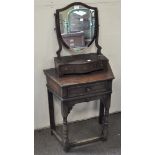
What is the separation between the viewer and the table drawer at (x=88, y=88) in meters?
2.46

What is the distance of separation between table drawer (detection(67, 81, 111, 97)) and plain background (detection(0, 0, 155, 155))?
1634mm

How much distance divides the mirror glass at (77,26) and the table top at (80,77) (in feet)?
1.06

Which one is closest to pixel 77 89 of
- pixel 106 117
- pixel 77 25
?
pixel 106 117

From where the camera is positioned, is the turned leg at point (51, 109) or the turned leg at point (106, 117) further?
A: the turned leg at point (51, 109)

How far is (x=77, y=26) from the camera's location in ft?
9.14

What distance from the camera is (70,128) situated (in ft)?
9.81

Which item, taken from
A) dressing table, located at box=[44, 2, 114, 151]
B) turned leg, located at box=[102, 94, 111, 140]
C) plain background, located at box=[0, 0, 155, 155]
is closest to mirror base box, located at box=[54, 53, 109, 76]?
dressing table, located at box=[44, 2, 114, 151]

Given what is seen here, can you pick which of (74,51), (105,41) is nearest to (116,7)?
(105,41)

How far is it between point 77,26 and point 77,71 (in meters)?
0.45
